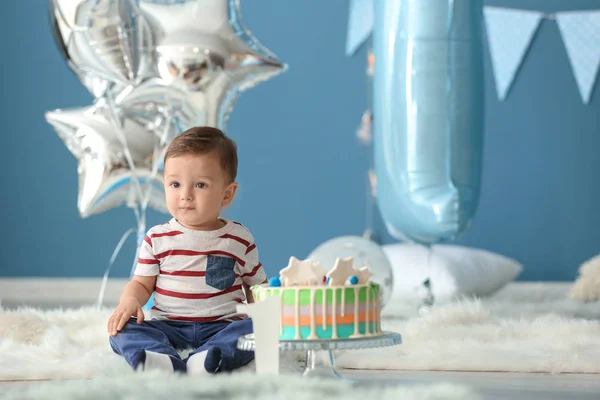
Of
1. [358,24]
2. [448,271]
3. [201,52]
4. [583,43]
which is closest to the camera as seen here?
[201,52]

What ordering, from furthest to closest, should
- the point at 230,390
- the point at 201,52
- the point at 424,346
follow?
the point at 201,52 < the point at 424,346 < the point at 230,390

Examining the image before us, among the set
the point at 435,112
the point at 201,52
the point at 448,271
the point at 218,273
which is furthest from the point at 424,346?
the point at 448,271

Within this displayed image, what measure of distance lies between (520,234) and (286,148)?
0.91 metres

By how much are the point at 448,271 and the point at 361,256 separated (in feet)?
2.18

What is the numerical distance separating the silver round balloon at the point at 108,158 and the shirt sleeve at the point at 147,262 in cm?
69

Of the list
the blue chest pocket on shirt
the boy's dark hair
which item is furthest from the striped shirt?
the boy's dark hair

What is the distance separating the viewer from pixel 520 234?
10.8 feet

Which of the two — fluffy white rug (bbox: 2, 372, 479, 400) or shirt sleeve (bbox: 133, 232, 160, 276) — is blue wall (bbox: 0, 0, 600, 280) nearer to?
shirt sleeve (bbox: 133, 232, 160, 276)

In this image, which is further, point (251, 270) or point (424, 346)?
point (424, 346)

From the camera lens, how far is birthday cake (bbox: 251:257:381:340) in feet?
4.03

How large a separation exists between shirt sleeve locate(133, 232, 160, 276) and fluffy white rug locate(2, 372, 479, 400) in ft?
1.03

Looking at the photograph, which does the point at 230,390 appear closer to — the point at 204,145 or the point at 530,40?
the point at 204,145

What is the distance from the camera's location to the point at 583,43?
325cm

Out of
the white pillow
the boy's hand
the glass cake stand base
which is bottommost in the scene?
the white pillow
